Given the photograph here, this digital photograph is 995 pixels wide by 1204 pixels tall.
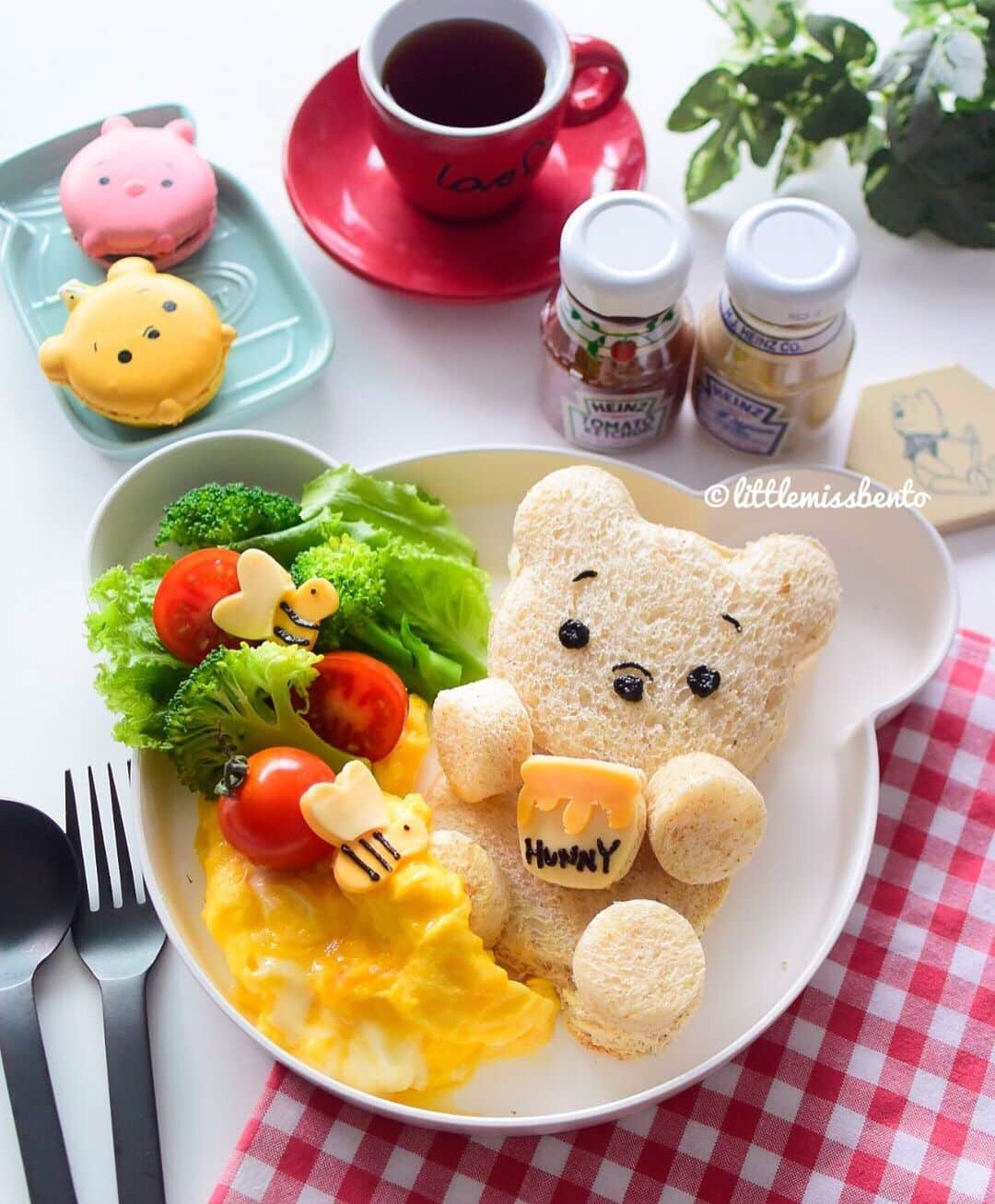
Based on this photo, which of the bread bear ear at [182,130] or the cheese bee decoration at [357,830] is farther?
the bread bear ear at [182,130]

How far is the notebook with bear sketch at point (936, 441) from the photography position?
1.54m

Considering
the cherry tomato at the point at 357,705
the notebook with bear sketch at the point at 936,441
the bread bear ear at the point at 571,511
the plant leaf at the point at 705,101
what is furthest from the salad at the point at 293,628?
the plant leaf at the point at 705,101

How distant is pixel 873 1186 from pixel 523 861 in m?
0.46

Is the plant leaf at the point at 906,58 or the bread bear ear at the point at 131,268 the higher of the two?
the plant leaf at the point at 906,58

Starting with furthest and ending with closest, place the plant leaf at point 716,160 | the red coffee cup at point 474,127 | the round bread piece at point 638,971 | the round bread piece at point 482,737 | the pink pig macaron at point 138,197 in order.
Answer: the plant leaf at point 716,160 → the pink pig macaron at point 138,197 → the red coffee cup at point 474,127 → the round bread piece at point 482,737 → the round bread piece at point 638,971

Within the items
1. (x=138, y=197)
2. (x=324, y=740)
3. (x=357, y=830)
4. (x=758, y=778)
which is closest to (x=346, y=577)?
(x=324, y=740)

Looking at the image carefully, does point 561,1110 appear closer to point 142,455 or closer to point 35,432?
point 142,455

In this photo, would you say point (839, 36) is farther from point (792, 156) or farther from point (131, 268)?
point (131, 268)

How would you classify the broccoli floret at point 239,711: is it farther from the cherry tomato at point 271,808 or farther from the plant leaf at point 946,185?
the plant leaf at point 946,185

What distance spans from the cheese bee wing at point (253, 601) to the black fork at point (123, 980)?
229mm

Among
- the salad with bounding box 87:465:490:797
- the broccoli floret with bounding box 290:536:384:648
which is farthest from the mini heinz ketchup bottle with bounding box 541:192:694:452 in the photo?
the broccoli floret with bounding box 290:536:384:648

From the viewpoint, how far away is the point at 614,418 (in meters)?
→ 1.51

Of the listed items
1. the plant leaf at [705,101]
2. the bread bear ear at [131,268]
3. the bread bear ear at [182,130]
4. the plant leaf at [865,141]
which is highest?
the plant leaf at [705,101]

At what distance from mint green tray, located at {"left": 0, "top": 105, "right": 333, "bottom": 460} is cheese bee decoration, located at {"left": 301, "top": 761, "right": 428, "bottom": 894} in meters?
0.55
